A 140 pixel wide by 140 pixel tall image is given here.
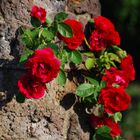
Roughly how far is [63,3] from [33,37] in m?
0.25

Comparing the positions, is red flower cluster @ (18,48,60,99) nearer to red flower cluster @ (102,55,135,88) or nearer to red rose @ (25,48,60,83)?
red rose @ (25,48,60,83)

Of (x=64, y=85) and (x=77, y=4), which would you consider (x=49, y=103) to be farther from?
(x=77, y=4)

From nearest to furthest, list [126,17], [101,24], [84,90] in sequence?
[84,90] → [101,24] → [126,17]

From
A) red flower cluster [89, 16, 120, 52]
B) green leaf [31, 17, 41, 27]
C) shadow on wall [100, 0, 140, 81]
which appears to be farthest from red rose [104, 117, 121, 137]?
shadow on wall [100, 0, 140, 81]

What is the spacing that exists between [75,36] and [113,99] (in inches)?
12.3

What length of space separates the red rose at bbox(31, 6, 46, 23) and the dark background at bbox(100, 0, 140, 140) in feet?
11.7

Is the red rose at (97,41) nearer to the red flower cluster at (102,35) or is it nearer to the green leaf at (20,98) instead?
the red flower cluster at (102,35)

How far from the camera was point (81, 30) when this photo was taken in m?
2.64

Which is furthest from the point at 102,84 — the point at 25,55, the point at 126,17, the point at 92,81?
the point at 126,17

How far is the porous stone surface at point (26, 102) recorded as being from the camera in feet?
8.29

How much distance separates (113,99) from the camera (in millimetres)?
2682

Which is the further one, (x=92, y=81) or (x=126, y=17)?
(x=126, y=17)

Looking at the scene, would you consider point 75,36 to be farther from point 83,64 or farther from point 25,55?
point 25,55

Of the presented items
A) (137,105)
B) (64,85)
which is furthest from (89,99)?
(137,105)
